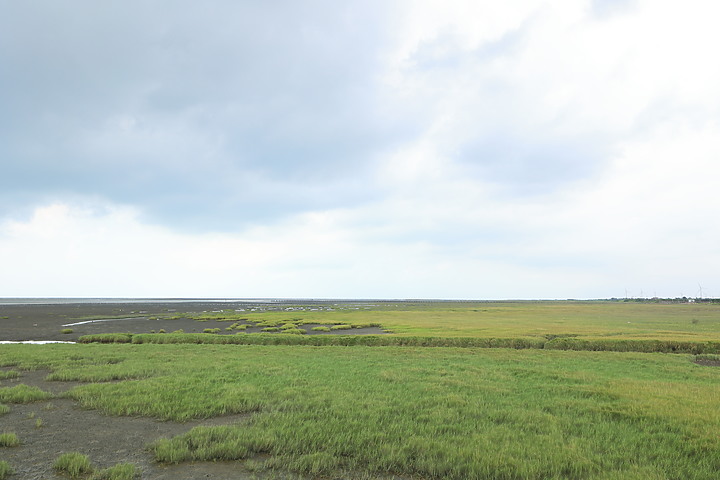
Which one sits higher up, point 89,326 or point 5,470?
point 5,470

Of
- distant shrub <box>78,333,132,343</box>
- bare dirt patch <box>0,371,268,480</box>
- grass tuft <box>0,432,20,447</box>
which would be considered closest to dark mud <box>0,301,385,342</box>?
distant shrub <box>78,333,132,343</box>

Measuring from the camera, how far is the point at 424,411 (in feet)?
42.9

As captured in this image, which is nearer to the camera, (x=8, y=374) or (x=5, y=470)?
(x=5, y=470)

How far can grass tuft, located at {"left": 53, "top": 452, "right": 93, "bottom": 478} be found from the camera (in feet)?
28.4

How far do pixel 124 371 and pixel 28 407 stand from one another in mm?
5781

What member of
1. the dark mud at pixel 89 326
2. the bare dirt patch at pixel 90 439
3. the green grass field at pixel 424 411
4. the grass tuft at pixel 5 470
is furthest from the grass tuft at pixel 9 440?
the dark mud at pixel 89 326

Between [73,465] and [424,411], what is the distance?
10.2 meters

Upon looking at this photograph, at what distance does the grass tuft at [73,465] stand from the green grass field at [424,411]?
5.01 ft

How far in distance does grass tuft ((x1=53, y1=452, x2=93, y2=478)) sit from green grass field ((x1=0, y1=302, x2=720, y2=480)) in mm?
1528

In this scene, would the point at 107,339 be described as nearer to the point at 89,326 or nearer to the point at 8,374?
the point at 8,374

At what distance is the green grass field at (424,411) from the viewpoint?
29.9 feet

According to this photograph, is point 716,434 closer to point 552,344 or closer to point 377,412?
point 377,412

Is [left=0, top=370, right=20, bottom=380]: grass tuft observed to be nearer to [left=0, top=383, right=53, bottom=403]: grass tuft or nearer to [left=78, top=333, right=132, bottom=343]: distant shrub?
[left=0, top=383, right=53, bottom=403]: grass tuft

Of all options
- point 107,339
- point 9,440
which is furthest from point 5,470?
point 107,339
